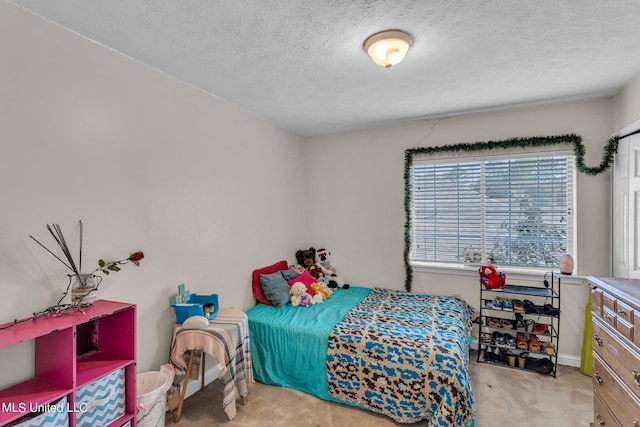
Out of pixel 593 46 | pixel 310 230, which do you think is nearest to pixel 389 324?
pixel 310 230

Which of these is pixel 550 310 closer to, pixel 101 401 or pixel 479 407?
pixel 479 407

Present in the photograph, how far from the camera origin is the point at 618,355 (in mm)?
1682

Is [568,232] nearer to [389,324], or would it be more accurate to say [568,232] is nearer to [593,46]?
[593,46]

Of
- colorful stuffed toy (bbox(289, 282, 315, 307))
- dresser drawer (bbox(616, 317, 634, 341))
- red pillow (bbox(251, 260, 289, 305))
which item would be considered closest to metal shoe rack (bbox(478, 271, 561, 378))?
dresser drawer (bbox(616, 317, 634, 341))

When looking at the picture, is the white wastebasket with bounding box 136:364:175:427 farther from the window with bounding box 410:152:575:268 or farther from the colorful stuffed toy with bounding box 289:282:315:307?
the window with bounding box 410:152:575:268

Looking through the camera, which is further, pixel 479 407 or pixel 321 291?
pixel 321 291

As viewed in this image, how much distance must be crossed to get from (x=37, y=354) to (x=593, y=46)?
373cm

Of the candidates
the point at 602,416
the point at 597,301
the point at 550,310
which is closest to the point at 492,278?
the point at 550,310

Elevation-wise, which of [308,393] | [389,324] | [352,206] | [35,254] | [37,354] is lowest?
[308,393]

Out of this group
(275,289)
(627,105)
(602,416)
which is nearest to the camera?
(602,416)

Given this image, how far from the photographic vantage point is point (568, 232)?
9.87ft

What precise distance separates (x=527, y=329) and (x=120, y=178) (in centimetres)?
378

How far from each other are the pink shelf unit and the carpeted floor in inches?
29.6

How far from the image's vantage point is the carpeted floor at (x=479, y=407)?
2.19 m
